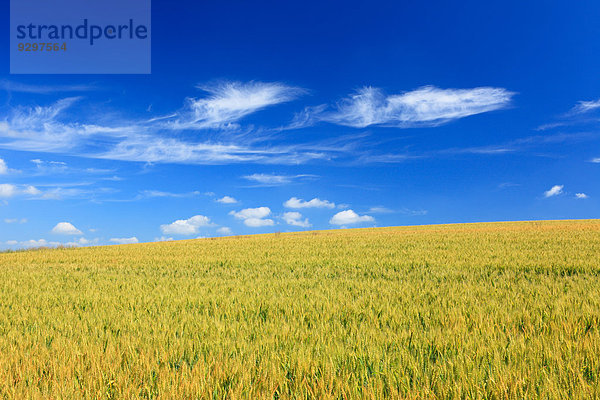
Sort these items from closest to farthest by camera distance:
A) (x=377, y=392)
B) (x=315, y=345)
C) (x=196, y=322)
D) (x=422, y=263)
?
(x=377, y=392), (x=315, y=345), (x=196, y=322), (x=422, y=263)

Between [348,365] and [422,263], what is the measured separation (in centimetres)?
832

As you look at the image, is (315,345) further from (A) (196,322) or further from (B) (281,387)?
(A) (196,322)

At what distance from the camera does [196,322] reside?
4.64m

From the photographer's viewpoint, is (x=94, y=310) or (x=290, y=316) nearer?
(x=290, y=316)

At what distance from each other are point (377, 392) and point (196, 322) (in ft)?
9.27

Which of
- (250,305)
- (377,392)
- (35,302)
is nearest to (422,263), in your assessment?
(250,305)

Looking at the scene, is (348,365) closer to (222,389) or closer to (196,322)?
(222,389)

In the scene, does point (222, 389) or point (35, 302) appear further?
point (35, 302)

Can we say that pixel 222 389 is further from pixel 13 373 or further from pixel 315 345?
pixel 13 373

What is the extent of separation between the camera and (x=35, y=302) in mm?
6645

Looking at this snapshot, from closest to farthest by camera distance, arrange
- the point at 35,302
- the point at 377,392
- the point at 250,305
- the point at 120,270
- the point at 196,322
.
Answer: the point at 377,392 → the point at 196,322 → the point at 250,305 → the point at 35,302 → the point at 120,270

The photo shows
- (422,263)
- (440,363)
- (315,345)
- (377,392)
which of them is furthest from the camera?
(422,263)

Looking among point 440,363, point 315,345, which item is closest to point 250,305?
point 315,345

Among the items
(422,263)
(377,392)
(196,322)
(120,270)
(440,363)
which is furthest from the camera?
(120,270)
